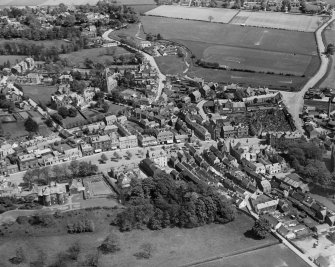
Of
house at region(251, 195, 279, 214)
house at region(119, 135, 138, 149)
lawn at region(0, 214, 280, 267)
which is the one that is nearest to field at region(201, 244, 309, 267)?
lawn at region(0, 214, 280, 267)

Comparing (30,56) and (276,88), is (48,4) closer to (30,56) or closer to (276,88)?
(30,56)

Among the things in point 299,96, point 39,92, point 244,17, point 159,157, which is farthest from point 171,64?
point 244,17

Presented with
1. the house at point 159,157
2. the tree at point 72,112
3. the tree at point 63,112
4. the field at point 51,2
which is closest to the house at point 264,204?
the house at point 159,157

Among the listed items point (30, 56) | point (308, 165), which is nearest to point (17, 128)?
point (30, 56)

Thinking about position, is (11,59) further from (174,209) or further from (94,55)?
(174,209)

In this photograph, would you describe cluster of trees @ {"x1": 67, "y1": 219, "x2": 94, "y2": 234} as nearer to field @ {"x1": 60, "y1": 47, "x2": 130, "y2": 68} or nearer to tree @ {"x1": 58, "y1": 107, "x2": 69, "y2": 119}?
tree @ {"x1": 58, "y1": 107, "x2": 69, "y2": 119}

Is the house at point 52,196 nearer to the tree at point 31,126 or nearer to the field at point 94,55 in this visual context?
the tree at point 31,126
